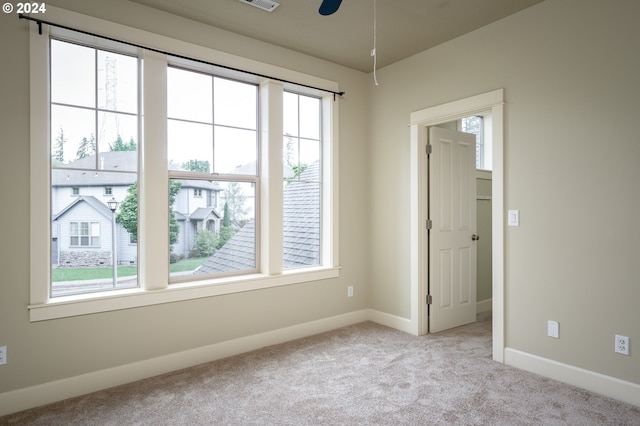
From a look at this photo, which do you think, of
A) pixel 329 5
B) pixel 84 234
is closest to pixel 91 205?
pixel 84 234

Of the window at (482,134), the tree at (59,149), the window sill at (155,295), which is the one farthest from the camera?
the window at (482,134)

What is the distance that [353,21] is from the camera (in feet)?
10.3

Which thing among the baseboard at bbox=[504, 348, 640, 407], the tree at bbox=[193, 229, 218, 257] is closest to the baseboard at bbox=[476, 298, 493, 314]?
the baseboard at bbox=[504, 348, 640, 407]

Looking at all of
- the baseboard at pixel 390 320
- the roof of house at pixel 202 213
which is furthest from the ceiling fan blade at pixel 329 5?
the baseboard at pixel 390 320

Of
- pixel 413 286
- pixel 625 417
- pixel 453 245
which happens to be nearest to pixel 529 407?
pixel 625 417

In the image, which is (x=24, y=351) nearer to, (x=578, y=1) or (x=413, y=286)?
(x=413, y=286)

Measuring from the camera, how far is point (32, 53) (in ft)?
8.12

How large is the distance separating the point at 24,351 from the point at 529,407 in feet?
10.8

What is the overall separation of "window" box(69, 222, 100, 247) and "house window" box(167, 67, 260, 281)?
55 cm

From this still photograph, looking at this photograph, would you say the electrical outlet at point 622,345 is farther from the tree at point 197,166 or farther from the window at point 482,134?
the tree at point 197,166

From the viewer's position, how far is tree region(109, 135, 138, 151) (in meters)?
2.87

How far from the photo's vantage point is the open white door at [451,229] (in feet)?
12.9

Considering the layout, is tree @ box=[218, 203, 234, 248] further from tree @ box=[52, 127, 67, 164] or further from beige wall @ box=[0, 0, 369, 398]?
tree @ box=[52, 127, 67, 164]

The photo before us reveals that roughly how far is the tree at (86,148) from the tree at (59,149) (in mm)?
96
